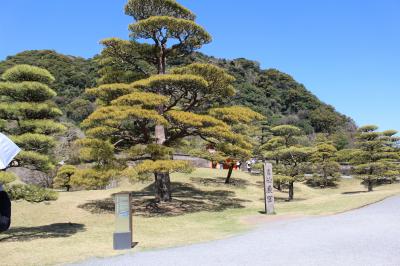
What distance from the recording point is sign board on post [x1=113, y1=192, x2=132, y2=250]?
929 centimetres

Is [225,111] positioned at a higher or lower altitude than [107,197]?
Answer: higher

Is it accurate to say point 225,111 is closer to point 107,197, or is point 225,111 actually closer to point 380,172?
point 107,197

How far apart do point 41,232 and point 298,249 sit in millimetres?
7911

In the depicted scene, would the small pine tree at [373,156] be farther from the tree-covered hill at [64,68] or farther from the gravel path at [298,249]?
the tree-covered hill at [64,68]

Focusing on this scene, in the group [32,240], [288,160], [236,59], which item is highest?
[236,59]

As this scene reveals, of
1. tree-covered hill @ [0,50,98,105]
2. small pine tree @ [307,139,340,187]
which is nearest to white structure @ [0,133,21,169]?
small pine tree @ [307,139,340,187]

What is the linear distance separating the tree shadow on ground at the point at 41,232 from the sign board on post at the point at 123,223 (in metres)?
2.79

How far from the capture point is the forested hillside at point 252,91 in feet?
197

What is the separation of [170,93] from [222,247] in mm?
9821

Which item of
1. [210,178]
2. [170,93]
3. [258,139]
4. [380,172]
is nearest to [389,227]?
[170,93]

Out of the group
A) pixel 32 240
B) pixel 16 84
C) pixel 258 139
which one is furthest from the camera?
pixel 258 139

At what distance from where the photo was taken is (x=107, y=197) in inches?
787

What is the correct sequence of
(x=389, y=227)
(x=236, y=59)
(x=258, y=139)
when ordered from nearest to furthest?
(x=389, y=227) < (x=258, y=139) < (x=236, y=59)

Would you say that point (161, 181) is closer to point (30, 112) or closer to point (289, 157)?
point (30, 112)
